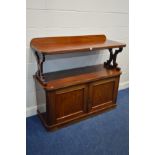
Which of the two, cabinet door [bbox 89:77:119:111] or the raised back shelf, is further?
cabinet door [bbox 89:77:119:111]

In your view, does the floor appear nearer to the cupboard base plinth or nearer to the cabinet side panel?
the cupboard base plinth

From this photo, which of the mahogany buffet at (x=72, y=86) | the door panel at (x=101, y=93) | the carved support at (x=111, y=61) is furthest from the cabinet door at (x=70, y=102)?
the carved support at (x=111, y=61)

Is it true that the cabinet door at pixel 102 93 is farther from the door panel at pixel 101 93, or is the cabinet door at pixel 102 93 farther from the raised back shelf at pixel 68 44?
the raised back shelf at pixel 68 44

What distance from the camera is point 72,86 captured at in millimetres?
2076

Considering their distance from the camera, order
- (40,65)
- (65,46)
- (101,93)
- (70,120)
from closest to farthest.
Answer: (40,65) < (65,46) < (70,120) < (101,93)

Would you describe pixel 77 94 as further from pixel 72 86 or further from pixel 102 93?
pixel 102 93

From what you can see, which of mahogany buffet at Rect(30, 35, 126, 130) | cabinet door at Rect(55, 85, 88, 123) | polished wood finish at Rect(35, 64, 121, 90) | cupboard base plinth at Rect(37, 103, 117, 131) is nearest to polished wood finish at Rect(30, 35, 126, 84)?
mahogany buffet at Rect(30, 35, 126, 130)

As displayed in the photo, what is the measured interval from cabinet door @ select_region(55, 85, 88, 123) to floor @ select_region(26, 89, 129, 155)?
15 centimetres

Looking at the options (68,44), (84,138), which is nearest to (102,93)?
(84,138)

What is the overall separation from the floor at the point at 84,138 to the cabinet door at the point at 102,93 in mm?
173

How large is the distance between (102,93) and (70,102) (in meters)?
0.52

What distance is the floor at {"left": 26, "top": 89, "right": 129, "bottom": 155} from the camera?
5.98ft
